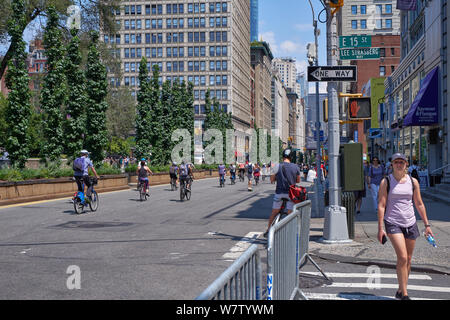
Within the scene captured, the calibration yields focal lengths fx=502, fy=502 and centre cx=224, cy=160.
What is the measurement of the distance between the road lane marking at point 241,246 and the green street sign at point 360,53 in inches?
181

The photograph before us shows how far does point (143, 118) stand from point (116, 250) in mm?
35627

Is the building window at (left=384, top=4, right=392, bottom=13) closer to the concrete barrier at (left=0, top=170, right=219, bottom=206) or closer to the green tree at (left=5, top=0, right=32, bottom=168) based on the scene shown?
the concrete barrier at (left=0, top=170, right=219, bottom=206)

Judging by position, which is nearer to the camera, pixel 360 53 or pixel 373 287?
pixel 373 287

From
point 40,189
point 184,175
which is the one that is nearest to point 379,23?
point 184,175

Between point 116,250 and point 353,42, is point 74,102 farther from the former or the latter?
point 116,250

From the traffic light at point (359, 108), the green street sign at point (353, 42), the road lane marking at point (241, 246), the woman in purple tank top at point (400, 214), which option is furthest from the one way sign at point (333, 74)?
the woman in purple tank top at point (400, 214)

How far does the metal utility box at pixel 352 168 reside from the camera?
1021 centimetres

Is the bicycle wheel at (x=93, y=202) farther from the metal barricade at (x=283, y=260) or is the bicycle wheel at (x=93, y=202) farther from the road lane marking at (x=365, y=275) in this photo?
the metal barricade at (x=283, y=260)

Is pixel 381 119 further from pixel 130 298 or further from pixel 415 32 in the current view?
pixel 130 298

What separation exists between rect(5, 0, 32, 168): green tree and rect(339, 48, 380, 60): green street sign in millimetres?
17831

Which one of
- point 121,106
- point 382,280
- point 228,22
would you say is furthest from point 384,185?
point 228,22

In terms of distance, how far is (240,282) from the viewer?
329 cm

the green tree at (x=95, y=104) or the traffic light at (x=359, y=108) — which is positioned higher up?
the green tree at (x=95, y=104)

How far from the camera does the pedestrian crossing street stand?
632cm
